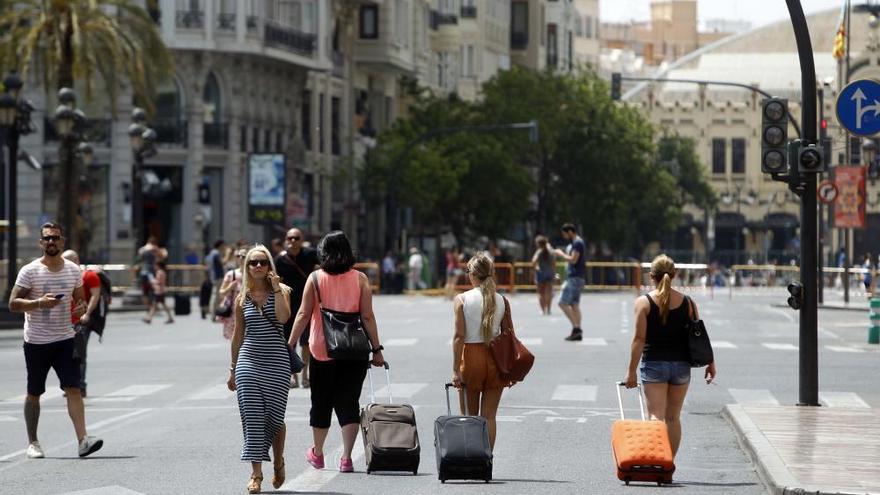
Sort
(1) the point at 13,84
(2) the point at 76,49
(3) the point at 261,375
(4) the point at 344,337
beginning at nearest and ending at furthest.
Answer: (3) the point at 261,375 → (4) the point at 344,337 → (1) the point at 13,84 → (2) the point at 76,49

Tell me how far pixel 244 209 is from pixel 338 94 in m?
11.0

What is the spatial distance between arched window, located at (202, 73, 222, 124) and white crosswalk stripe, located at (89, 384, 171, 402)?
41641 mm

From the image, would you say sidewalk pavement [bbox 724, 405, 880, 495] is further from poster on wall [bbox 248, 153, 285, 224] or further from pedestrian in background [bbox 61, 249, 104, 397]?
poster on wall [bbox 248, 153, 285, 224]

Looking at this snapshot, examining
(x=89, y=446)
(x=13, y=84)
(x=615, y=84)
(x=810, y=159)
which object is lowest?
(x=89, y=446)

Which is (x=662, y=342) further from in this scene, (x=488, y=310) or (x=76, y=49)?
(x=76, y=49)

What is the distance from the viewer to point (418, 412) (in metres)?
20.6

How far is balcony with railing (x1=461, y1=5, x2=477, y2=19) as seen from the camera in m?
99.0

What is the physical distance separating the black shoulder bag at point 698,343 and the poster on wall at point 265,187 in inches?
1968

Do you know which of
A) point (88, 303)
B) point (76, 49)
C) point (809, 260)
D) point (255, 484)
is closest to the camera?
point (255, 484)

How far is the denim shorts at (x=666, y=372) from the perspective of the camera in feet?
47.6

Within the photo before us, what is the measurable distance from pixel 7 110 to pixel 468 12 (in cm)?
5987

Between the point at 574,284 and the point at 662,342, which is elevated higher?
the point at 662,342

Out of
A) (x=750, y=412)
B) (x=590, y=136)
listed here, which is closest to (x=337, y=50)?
(x=590, y=136)

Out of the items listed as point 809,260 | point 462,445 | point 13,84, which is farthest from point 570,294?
point 462,445
